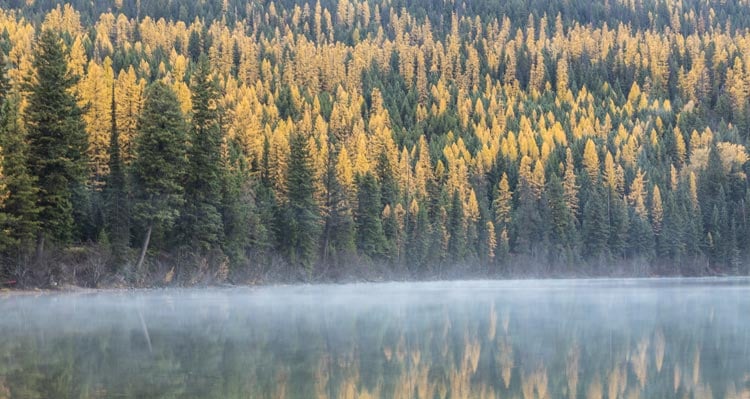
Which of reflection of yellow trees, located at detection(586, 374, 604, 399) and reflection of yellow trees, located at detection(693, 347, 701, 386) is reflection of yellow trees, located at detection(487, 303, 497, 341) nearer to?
reflection of yellow trees, located at detection(693, 347, 701, 386)

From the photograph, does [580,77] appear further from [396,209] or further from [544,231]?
[396,209]

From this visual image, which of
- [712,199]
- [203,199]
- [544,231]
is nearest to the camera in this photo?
[203,199]

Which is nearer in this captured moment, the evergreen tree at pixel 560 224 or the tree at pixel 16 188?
the tree at pixel 16 188

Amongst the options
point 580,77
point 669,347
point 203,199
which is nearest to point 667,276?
point 203,199

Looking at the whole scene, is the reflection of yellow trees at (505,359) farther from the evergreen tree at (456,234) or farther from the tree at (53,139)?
the evergreen tree at (456,234)

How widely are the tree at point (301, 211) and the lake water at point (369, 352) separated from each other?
29172 millimetres

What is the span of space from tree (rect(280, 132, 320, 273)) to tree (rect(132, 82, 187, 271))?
1292 cm

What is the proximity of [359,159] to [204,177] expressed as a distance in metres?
37.7

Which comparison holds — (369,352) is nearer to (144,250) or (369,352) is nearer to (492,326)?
(492,326)

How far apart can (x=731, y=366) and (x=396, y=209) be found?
6521 centimetres

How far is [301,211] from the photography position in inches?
2458

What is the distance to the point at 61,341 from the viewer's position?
19984 millimetres

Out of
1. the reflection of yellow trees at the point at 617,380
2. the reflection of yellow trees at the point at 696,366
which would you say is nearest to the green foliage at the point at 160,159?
the reflection of yellow trees at the point at 696,366

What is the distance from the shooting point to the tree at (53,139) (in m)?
42.2
